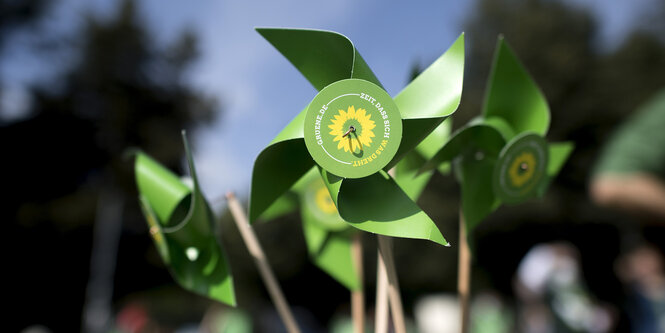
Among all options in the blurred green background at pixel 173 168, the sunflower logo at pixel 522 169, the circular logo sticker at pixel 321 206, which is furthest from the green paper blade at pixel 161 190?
the blurred green background at pixel 173 168

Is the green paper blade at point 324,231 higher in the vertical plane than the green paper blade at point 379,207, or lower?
lower

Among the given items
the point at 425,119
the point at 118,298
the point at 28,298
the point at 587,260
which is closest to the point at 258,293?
the point at 118,298

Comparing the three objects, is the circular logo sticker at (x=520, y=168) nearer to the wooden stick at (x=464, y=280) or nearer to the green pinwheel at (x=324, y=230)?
the wooden stick at (x=464, y=280)

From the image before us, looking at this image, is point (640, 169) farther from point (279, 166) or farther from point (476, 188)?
point (279, 166)

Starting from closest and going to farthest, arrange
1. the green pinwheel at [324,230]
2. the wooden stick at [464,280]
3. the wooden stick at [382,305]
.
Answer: the wooden stick at [382,305] < the wooden stick at [464,280] < the green pinwheel at [324,230]

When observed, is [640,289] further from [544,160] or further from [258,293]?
[258,293]

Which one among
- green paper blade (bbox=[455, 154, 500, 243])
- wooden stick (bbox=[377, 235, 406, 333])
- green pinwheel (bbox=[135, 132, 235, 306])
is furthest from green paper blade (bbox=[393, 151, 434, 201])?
green pinwheel (bbox=[135, 132, 235, 306])
